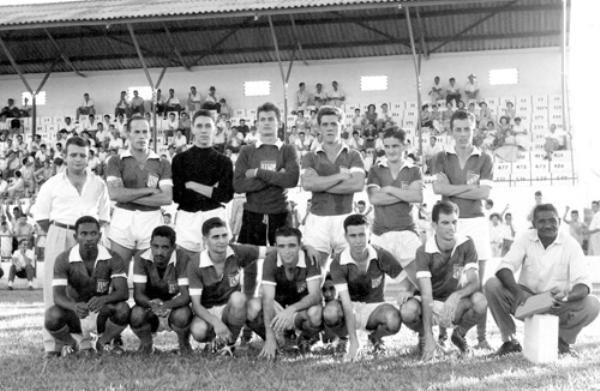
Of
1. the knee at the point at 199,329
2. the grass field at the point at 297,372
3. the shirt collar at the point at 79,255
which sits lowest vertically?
the grass field at the point at 297,372

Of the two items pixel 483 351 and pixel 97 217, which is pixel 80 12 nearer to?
pixel 97 217

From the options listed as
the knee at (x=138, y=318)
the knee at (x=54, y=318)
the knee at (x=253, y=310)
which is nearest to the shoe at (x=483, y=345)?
the knee at (x=253, y=310)

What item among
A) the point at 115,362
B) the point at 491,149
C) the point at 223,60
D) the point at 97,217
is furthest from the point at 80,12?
the point at 115,362

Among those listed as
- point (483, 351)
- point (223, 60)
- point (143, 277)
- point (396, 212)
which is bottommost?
point (483, 351)

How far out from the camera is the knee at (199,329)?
6.71 m

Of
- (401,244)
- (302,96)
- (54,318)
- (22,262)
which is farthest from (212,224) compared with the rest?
(302,96)

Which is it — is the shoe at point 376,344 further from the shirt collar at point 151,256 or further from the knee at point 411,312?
the shirt collar at point 151,256

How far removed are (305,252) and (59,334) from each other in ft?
7.32

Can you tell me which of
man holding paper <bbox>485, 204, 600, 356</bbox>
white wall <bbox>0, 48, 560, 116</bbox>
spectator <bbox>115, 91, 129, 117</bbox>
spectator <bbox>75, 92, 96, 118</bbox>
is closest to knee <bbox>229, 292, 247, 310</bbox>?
man holding paper <bbox>485, 204, 600, 356</bbox>

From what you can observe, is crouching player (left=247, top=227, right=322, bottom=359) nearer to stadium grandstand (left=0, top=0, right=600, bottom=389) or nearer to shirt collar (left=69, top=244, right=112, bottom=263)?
shirt collar (left=69, top=244, right=112, bottom=263)

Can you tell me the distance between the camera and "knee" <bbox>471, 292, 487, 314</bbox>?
6.50 meters

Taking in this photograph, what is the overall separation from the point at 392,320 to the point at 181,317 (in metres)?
1.79

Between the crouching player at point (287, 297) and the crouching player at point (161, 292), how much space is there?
596 mm

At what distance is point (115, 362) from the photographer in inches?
247
